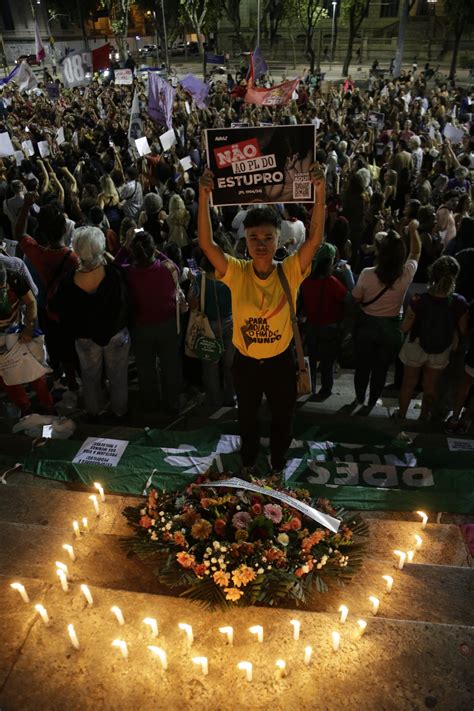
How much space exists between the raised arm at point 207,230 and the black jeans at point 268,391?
0.66 m

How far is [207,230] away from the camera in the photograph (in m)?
3.38

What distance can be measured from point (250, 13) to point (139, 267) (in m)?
71.0

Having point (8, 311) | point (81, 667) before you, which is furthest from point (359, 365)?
point (81, 667)

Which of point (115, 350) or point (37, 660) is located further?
point (115, 350)

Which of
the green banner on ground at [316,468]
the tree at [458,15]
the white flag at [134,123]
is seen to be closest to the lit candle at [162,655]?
the green banner on ground at [316,468]

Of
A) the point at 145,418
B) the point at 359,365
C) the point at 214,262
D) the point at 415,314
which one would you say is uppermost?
the point at 214,262

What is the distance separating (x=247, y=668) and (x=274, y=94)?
14.2 meters

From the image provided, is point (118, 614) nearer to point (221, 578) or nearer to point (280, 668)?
point (221, 578)

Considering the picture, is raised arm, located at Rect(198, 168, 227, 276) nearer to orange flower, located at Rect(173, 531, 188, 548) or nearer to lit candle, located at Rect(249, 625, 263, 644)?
orange flower, located at Rect(173, 531, 188, 548)

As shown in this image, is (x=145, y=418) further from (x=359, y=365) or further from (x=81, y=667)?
(x=81, y=667)

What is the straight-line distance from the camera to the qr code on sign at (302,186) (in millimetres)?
3449

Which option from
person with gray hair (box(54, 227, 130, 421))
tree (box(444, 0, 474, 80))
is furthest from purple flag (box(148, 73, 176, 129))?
tree (box(444, 0, 474, 80))

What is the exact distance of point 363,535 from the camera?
340 cm

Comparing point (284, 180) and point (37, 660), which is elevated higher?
point (284, 180)
